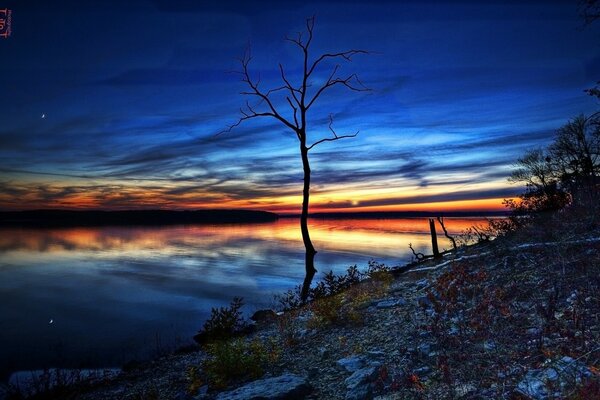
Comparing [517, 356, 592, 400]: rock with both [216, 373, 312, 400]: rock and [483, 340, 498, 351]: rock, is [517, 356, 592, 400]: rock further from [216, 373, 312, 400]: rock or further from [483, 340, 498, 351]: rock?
[216, 373, 312, 400]: rock

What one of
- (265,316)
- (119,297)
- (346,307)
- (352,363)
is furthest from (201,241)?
(352,363)

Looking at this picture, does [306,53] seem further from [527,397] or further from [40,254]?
[40,254]

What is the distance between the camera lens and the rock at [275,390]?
19.0 ft

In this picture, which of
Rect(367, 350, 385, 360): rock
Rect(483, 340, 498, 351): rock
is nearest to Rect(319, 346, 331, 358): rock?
Rect(367, 350, 385, 360): rock

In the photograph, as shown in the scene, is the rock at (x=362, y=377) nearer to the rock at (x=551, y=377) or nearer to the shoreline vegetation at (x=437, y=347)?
the shoreline vegetation at (x=437, y=347)

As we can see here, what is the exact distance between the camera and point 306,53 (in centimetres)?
2523

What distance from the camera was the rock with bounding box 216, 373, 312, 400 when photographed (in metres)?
5.79

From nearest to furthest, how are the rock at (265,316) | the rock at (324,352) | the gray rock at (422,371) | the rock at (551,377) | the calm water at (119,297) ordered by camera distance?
1. the rock at (551,377)
2. the gray rock at (422,371)
3. the rock at (324,352)
4. the calm water at (119,297)
5. the rock at (265,316)

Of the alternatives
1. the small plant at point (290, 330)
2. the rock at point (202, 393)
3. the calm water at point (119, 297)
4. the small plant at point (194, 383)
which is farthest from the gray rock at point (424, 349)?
the calm water at point (119, 297)

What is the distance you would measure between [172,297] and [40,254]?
113ft

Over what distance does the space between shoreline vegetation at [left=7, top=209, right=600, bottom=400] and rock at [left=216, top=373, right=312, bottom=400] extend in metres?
0.02

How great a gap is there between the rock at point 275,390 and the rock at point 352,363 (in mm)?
775

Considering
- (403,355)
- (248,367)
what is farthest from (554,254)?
(248,367)

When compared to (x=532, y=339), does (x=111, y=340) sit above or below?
below
